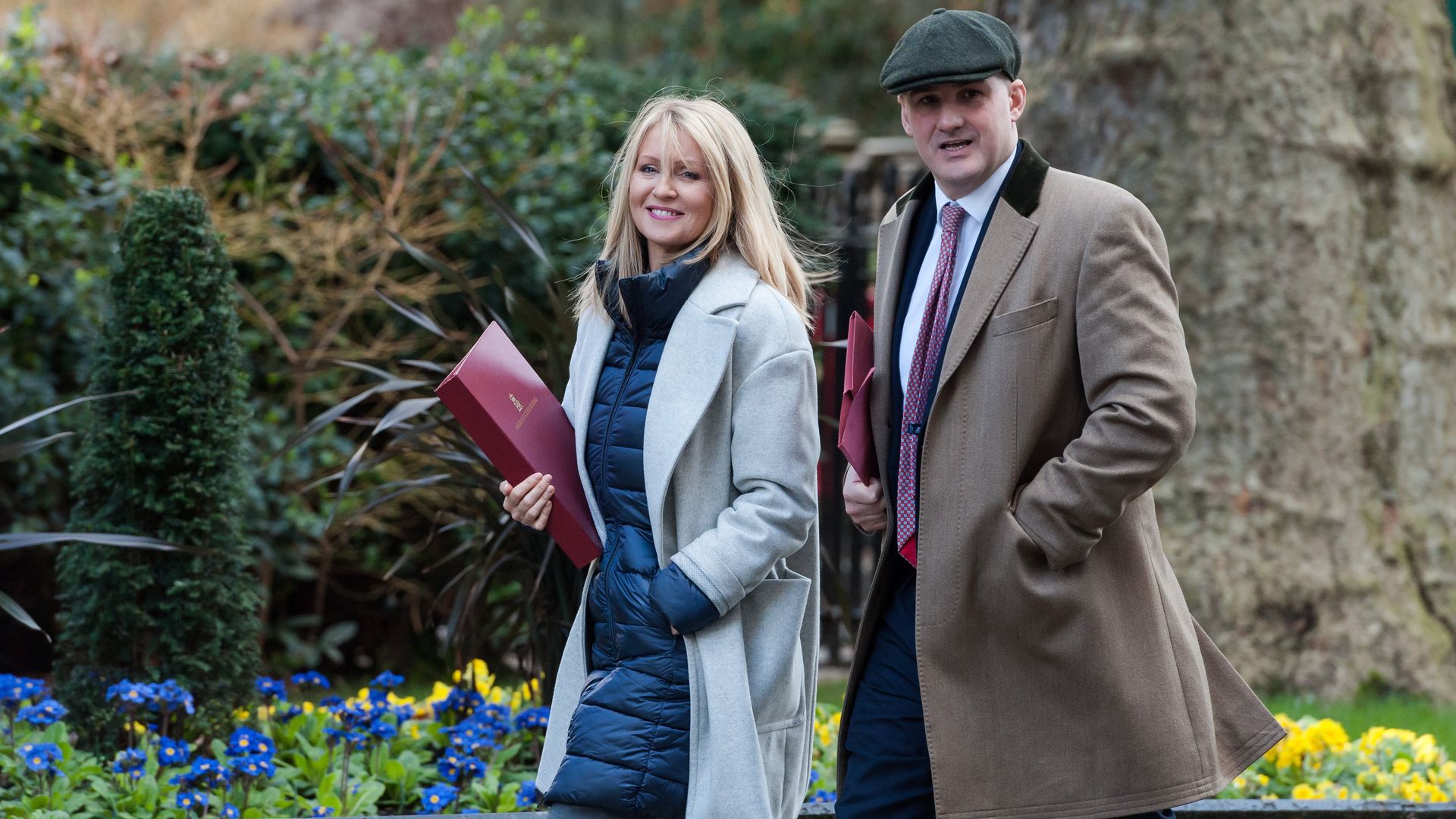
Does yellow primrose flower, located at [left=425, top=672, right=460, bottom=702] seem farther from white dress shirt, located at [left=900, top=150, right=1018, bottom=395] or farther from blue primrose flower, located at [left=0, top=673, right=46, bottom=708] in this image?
white dress shirt, located at [left=900, top=150, right=1018, bottom=395]

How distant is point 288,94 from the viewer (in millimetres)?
6383

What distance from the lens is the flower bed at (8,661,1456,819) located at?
11.4 ft

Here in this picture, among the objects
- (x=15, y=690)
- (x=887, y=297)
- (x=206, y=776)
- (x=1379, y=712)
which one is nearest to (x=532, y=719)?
(x=206, y=776)

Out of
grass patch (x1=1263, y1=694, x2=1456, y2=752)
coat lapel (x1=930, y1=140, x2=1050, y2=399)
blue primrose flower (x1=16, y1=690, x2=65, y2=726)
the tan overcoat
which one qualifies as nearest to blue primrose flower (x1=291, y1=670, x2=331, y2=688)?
blue primrose flower (x1=16, y1=690, x2=65, y2=726)

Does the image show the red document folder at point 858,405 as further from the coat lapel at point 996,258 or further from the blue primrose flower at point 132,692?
the blue primrose flower at point 132,692

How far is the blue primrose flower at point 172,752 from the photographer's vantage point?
11.7ft

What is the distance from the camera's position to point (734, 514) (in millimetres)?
2592

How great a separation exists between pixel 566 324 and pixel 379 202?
2.49 m

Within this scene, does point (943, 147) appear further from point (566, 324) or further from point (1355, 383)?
point (1355, 383)

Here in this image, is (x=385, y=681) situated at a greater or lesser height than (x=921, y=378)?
lesser

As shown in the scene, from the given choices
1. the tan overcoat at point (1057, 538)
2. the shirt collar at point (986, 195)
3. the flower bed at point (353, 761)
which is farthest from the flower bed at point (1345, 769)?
the shirt collar at point (986, 195)

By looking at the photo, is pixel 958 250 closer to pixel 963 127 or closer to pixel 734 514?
pixel 963 127

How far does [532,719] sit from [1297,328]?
11.2 ft

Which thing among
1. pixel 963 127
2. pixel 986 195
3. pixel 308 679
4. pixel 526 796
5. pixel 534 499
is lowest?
pixel 526 796
